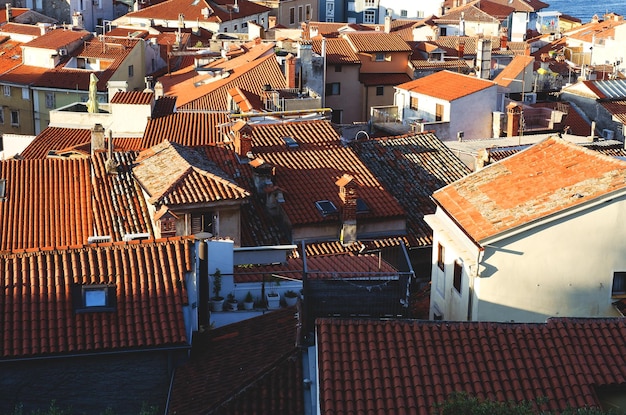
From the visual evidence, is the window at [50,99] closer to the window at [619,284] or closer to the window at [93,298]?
the window at [93,298]

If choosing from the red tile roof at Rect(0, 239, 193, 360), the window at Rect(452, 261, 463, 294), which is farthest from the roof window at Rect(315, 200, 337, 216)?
the red tile roof at Rect(0, 239, 193, 360)

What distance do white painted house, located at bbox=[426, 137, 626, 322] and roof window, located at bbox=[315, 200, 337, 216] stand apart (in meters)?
7.34

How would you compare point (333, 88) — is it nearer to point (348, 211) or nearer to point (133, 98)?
point (133, 98)

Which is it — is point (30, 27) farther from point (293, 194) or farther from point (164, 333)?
point (164, 333)

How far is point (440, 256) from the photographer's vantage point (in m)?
19.3

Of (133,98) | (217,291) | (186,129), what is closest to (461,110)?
(186,129)

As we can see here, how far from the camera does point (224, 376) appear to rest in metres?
14.6

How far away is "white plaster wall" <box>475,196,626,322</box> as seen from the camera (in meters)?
17.0

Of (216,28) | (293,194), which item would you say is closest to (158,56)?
(216,28)

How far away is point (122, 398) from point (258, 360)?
2086mm

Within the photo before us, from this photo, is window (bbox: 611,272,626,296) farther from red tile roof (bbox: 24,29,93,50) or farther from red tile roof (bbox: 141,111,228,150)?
red tile roof (bbox: 24,29,93,50)

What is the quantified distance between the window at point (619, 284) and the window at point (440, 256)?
2919 mm

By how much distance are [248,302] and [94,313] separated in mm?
2796

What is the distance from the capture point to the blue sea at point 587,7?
169000 millimetres
